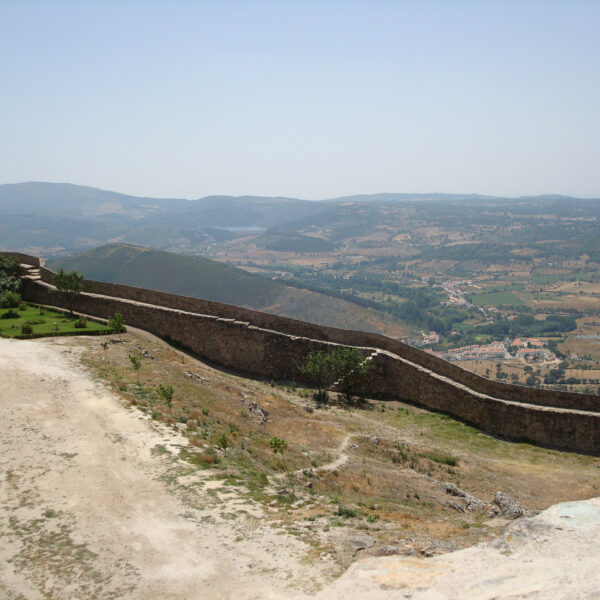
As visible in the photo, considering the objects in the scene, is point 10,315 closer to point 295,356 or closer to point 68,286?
point 68,286

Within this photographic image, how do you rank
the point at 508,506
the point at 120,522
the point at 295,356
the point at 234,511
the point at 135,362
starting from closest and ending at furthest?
the point at 120,522 < the point at 234,511 < the point at 508,506 < the point at 135,362 < the point at 295,356

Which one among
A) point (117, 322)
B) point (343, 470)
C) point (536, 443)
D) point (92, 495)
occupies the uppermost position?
point (117, 322)

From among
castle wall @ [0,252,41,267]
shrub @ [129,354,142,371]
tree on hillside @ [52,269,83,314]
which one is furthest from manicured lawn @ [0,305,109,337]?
castle wall @ [0,252,41,267]

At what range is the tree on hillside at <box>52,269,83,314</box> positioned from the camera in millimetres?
27000

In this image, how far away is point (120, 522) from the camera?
32.9 ft

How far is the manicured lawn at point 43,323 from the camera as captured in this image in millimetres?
22766

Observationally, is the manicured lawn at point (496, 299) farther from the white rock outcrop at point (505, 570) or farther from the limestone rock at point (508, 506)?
the white rock outcrop at point (505, 570)

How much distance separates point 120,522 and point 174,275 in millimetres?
122648

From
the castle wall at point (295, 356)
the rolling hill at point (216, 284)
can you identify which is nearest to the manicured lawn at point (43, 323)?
Result: the castle wall at point (295, 356)

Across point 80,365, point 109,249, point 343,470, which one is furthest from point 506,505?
point 109,249

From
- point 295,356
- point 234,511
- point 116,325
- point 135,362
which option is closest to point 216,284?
point 295,356

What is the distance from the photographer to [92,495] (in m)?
11.0

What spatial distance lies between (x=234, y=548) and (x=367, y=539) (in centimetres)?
239

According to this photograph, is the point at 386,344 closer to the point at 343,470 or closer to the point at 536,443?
the point at 536,443
